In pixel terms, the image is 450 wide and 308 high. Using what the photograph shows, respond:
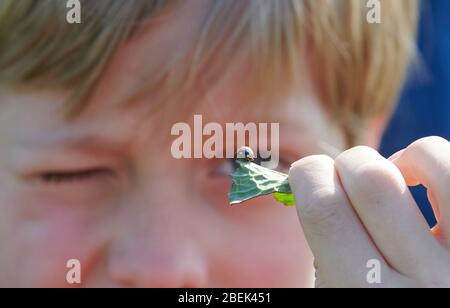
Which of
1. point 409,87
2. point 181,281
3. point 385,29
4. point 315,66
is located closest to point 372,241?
point 181,281

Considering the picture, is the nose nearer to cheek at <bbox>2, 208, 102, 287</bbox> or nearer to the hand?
cheek at <bbox>2, 208, 102, 287</bbox>

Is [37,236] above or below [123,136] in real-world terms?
below

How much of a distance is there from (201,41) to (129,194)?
29 centimetres

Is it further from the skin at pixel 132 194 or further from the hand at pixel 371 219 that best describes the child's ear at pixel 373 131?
the hand at pixel 371 219

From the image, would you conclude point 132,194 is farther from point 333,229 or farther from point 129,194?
point 333,229

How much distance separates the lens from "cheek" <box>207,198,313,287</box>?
115cm

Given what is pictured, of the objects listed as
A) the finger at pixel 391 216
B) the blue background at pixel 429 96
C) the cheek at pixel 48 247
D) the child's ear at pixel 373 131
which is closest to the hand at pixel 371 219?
the finger at pixel 391 216

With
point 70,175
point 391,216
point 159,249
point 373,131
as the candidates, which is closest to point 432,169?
point 391,216

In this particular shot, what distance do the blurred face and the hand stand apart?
1.79 ft

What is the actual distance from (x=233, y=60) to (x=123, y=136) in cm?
23

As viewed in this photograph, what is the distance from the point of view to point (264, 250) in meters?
1.17

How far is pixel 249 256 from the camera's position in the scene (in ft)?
3.81

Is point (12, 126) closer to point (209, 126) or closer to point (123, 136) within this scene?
point (123, 136)

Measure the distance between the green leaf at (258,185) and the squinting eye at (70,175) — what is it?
519 mm
